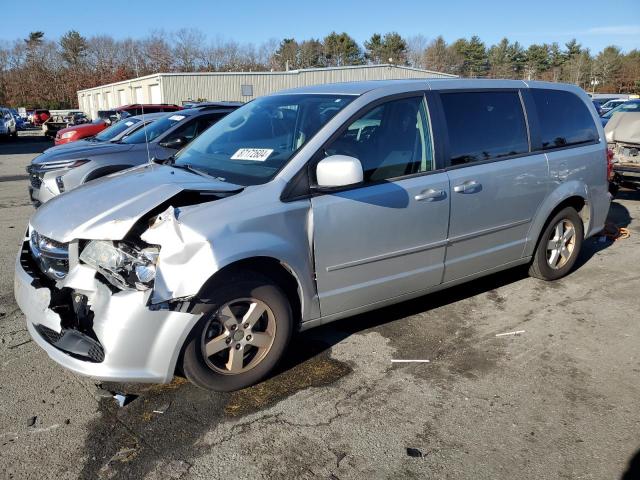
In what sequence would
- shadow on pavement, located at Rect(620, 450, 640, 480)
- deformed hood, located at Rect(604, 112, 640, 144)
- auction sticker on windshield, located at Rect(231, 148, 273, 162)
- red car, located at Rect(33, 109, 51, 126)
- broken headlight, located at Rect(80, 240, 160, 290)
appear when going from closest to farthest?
1. shadow on pavement, located at Rect(620, 450, 640, 480)
2. broken headlight, located at Rect(80, 240, 160, 290)
3. auction sticker on windshield, located at Rect(231, 148, 273, 162)
4. deformed hood, located at Rect(604, 112, 640, 144)
5. red car, located at Rect(33, 109, 51, 126)

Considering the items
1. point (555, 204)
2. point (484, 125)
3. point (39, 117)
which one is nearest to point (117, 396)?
point (484, 125)

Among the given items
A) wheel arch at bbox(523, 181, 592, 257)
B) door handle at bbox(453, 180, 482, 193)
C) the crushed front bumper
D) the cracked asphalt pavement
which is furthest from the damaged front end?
wheel arch at bbox(523, 181, 592, 257)

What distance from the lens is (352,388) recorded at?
326 centimetres

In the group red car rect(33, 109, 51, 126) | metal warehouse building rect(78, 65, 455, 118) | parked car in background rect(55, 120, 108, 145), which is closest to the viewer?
parked car in background rect(55, 120, 108, 145)

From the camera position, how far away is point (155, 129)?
8195 mm

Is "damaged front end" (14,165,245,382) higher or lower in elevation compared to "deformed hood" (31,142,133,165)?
lower

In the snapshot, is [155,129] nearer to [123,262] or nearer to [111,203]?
[111,203]

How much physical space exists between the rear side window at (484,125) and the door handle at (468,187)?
0.17m

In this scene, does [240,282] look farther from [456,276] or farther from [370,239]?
[456,276]

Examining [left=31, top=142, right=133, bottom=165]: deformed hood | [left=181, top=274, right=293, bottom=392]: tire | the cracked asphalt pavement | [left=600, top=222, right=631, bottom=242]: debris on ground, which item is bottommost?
the cracked asphalt pavement

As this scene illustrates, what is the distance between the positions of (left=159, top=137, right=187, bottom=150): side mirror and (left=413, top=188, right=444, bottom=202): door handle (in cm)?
482

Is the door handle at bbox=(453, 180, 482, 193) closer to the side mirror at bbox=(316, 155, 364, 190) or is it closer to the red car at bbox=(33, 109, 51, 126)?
the side mirror at bbox=(316, 155, 364, 190)

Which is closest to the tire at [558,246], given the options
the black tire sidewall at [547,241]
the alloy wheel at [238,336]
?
the black tire sidewall at [547,241]

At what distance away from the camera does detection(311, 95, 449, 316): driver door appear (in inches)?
132
